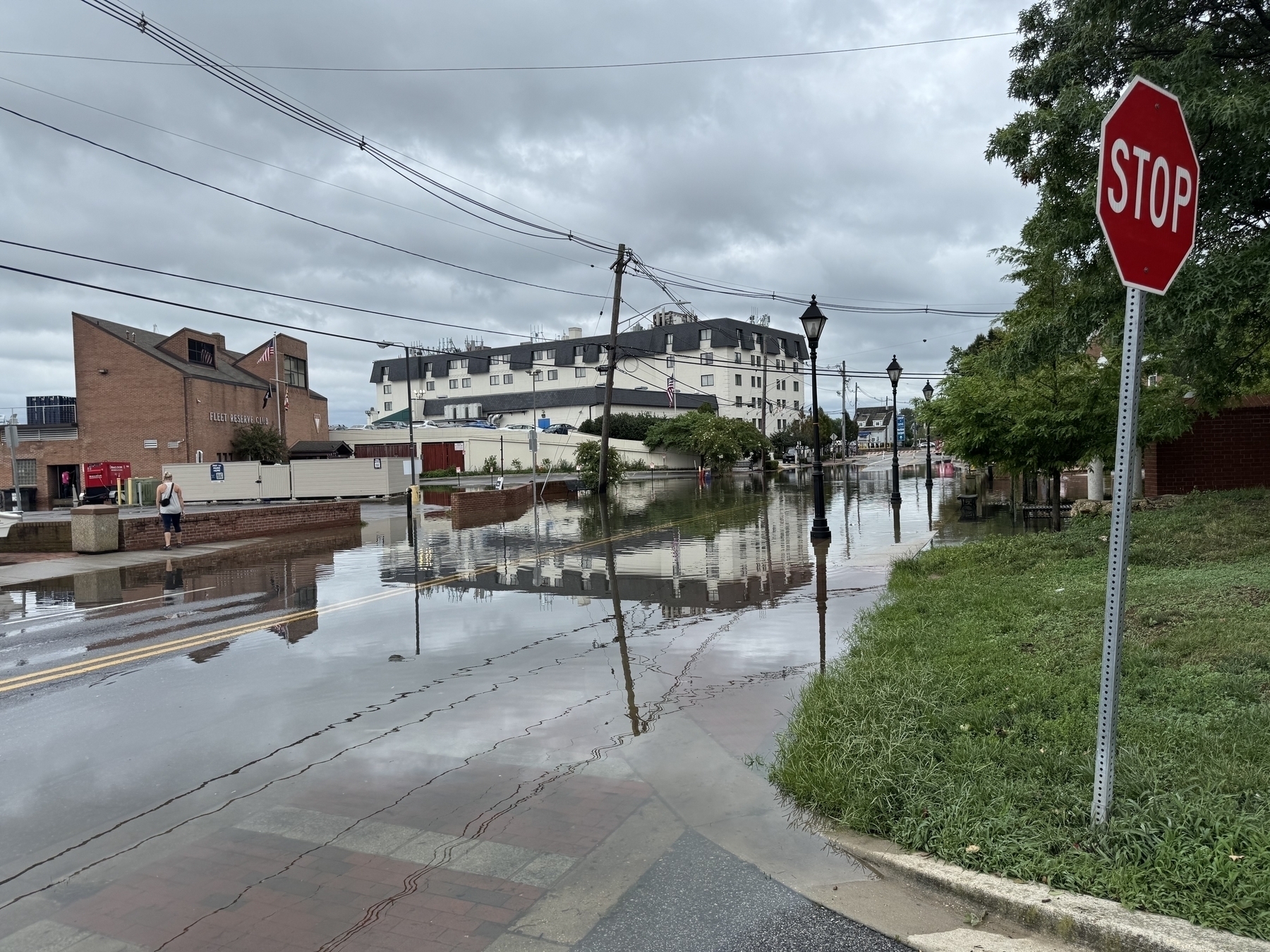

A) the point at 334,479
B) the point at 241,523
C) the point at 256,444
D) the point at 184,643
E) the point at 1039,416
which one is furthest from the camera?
the point at 256,444

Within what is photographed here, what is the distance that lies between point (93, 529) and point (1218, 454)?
83.1 ft

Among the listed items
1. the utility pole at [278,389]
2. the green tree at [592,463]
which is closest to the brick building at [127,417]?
the utility pole at [278,389]

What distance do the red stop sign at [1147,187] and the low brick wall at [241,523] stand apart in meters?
21.5

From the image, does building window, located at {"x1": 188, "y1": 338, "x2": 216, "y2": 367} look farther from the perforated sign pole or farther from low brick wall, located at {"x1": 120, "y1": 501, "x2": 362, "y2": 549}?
the perforated sign pole

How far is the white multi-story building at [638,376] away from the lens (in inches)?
3814

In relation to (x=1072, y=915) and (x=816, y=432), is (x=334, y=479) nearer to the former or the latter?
(x=816, y=432)

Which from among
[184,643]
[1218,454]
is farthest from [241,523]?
[1218,454]

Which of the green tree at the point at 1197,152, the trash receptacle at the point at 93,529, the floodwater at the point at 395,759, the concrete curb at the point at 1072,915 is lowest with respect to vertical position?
the floodwater at the point at 395,759

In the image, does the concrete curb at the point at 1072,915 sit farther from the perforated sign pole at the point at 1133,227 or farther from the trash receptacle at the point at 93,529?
the trash receptacle at the point at 93,529

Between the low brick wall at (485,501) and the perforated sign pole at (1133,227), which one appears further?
the low brick wall at (485,501)

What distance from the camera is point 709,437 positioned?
228 ft

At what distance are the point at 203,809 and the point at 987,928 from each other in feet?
14.7

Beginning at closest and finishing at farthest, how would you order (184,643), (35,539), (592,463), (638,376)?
1. (184,643)
2. (35,539)
3. (592,463)
4. (638,376)

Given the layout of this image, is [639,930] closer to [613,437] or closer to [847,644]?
[847,644]
